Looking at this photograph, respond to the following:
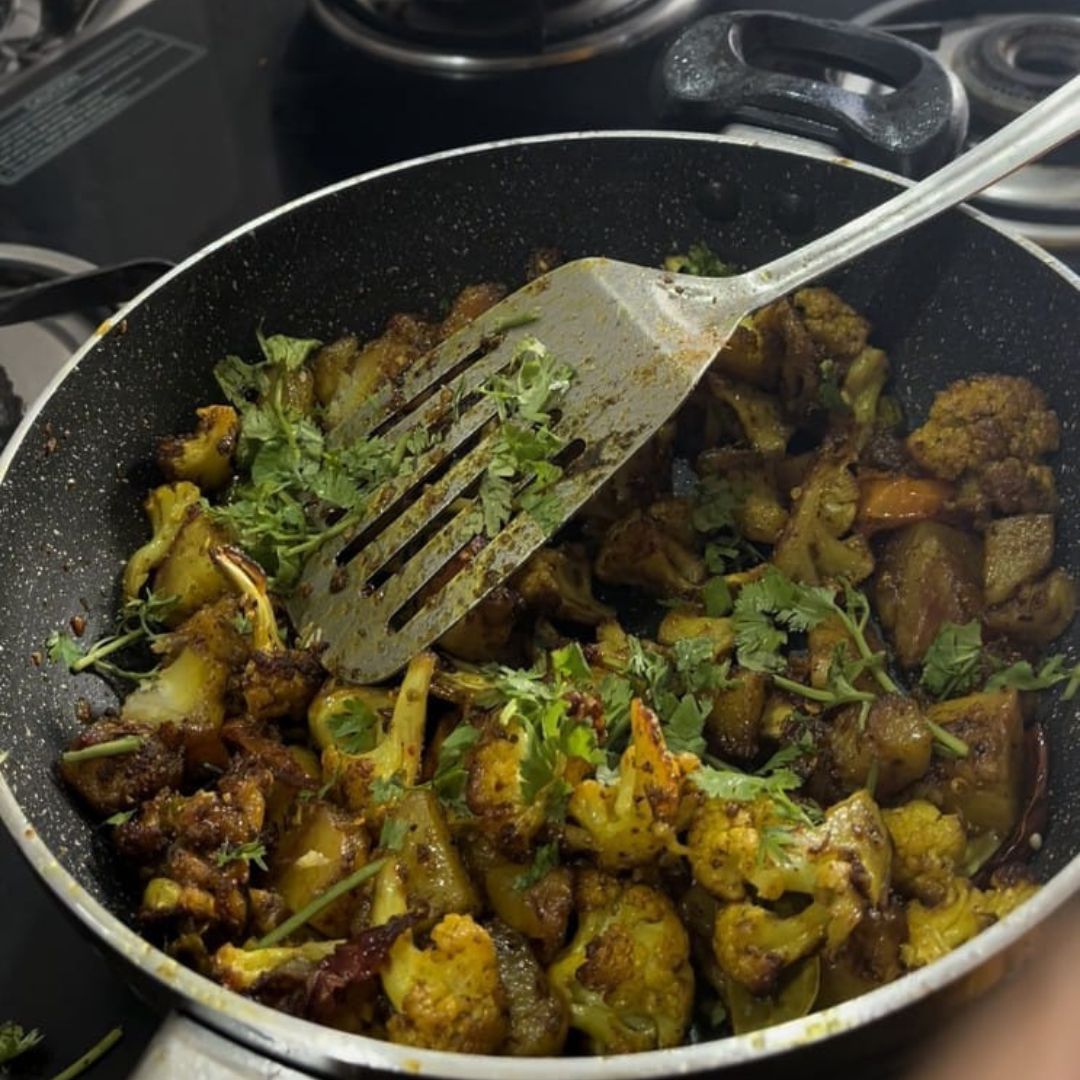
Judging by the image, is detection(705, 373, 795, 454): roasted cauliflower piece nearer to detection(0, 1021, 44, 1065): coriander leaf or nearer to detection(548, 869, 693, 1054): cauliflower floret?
detection(548, 869, 693, 1054): cauliflower floret

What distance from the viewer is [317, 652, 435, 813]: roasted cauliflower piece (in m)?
1.46

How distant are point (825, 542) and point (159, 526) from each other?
970 mm

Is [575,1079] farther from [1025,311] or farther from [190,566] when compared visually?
[1025,311]

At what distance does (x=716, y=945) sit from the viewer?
1298 millimetres

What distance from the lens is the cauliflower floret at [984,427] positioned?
1.72m

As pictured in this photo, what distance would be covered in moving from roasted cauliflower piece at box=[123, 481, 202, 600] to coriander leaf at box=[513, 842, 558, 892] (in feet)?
2.33

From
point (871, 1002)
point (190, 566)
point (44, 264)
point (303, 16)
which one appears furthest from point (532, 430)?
point (303, 16)

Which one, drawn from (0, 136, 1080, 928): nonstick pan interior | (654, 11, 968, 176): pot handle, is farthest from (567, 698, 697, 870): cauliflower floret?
Result: (654, 11, 968, 176): pot handle

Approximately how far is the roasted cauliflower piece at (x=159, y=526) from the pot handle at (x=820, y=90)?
100 centimetres

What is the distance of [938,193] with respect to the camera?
1640mm

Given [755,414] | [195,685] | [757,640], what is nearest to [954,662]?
[757,640]

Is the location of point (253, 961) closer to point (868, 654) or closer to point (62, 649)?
point (62, 649)

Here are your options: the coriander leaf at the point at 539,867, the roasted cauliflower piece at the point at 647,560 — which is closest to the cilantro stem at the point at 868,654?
the roasted cauliflower piece at the point at 647,560

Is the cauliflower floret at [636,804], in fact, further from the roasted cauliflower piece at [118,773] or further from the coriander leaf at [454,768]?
the roasted cauliflower piece at [118,773]
